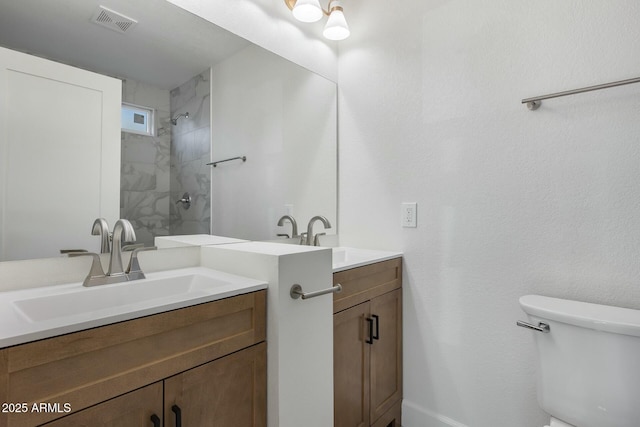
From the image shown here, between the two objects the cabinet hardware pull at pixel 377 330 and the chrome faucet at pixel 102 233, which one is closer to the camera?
the chrome faucet at pixel 102 233

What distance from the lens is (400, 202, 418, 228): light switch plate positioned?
173 centimetres

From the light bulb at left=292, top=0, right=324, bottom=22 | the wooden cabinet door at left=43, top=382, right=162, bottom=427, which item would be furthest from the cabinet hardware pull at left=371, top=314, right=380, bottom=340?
the light bulb at left=292, top=0, right=324, bottom=22

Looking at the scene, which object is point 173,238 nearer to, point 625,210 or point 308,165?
point 308,165

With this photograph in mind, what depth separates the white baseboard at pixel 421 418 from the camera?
1622 mm

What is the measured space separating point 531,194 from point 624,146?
0.33 meters

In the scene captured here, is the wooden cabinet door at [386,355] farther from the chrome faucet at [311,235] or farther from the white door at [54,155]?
the white door at [54,155]

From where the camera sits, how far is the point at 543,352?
120cm

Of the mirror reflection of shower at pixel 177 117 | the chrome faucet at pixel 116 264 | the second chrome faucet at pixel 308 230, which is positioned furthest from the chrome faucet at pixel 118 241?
the second chrome faucet at pixel 308 230

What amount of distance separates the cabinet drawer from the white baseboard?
2.11ft

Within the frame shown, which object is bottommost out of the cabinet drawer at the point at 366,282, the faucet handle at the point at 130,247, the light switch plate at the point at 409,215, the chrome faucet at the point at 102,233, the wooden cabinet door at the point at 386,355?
the wooden cabinet door at the point at 386,355

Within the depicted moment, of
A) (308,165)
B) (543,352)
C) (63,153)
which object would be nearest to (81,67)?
(63,153)

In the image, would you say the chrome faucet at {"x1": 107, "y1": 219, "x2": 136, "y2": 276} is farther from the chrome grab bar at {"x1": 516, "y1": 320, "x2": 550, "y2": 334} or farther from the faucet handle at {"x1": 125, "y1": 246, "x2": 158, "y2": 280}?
the chrome grab bar at {"x1": 516, "y1": 320, "x2": 550, "y2": 334}

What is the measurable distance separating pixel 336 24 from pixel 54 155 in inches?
58.4

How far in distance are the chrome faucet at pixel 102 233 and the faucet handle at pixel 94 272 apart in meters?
0.05
